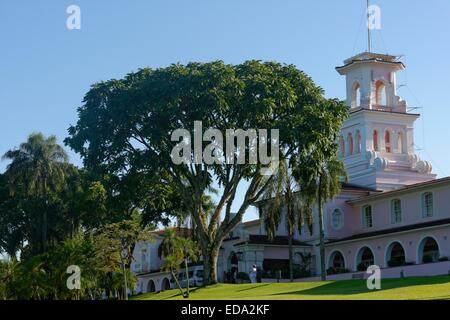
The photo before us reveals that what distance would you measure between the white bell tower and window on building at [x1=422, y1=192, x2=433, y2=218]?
10416 mm

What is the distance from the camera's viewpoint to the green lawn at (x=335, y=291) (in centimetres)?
3425

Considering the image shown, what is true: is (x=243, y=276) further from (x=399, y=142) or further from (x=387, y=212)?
(x=399, y=142)

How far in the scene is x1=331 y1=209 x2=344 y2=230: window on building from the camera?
235 ft

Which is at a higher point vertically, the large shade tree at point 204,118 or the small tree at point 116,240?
the large shade tree at point 204,118

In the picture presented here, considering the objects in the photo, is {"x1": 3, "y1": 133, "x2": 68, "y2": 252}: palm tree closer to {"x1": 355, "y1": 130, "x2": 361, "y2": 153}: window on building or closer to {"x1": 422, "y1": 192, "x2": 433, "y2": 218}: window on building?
{"x1": 355, "y1": 130, "x2": 361, "y2": 153}: window on building

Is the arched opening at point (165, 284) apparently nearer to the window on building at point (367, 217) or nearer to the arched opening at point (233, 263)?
the arched opening at point (233, 263)

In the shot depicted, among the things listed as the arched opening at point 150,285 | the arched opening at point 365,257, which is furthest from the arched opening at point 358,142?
the arched opening at point 150,285

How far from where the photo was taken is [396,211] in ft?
222

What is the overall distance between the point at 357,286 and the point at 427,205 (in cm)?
2321

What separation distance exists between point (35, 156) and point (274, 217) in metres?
21.5

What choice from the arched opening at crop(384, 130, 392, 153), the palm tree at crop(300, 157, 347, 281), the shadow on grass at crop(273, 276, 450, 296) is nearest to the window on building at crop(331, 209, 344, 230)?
the arched opening at crop(384, 130, 392, 153)

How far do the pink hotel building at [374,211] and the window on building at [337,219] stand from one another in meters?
0.08

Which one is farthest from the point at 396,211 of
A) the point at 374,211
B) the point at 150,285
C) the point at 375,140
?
the point at 150,285

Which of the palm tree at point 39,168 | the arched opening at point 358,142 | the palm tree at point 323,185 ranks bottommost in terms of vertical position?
the palm tree at point 323,185
